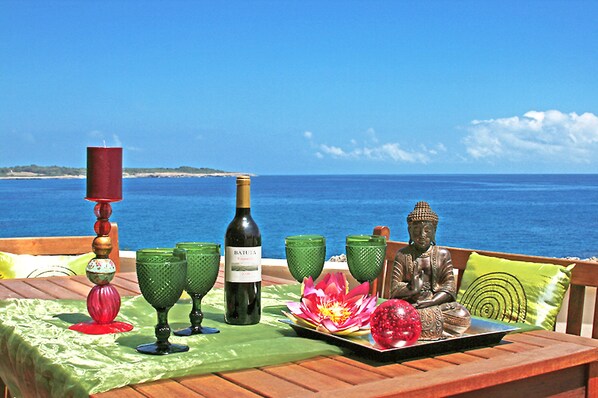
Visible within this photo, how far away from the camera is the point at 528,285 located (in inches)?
111

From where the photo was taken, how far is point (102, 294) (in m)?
2.03

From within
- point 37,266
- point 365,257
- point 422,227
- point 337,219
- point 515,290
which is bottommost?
point 337,219

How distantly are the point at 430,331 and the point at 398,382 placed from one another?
30 centimetres

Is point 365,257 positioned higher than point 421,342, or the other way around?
point 365,257

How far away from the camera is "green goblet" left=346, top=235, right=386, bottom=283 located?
205 centimetres

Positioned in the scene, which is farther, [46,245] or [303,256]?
[46,245]

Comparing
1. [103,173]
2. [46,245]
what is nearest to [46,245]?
[46,245]

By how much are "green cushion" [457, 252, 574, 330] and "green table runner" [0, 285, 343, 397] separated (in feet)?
3.39

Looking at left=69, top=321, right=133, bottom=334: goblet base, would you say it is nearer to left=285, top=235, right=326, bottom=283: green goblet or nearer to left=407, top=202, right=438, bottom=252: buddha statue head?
left=285, top=235, right=326, bottom=283: green goblet

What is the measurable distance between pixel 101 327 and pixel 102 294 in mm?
124

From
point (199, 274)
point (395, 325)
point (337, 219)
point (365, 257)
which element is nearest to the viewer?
point (395, 325)

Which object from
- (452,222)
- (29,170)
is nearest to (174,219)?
(452,222)

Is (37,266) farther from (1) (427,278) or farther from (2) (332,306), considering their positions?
(1) (427,278)

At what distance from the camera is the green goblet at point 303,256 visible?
209 centimetres
